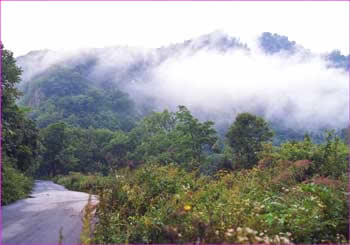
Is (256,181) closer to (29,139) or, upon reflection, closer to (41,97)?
(29,139)

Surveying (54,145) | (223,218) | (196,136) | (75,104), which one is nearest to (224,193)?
(223,218)

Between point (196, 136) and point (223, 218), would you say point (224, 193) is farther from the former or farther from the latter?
point (196, 136)

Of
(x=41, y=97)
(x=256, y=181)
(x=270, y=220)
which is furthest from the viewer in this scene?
(x=41, y=97)

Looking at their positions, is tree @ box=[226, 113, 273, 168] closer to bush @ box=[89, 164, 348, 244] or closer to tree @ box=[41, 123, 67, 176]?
Result: bush @ box=[89, 164, 348, 244]

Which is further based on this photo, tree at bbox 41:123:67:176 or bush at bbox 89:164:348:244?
tree at bbox 41:123:67:176

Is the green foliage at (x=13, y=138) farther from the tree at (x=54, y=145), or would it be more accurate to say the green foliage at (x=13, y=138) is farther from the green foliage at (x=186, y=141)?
the tree at (x=54, y=145)

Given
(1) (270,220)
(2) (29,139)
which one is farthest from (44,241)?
(2) (29,139)

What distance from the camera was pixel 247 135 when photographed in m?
37.8

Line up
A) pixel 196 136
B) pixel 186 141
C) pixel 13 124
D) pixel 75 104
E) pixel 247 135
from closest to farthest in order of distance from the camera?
1. pixel 13 124
2. pixel 247 135
3. pixel 186 141
4. pixel 196 136
5. pixel 75 104

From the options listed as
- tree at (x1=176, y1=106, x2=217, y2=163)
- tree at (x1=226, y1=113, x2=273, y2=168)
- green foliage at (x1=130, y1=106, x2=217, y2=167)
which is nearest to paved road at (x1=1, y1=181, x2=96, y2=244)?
green foliage at (x1=130, y1=106, x2=217, y2=167)

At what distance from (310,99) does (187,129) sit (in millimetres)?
166150

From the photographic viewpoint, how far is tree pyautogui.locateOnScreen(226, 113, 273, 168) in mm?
37125

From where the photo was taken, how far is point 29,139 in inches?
1064

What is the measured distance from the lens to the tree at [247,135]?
37.1 meters
